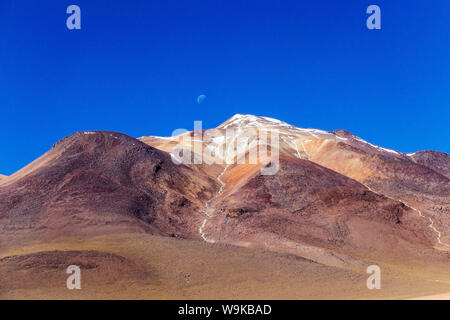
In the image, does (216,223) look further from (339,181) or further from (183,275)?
(339,181)

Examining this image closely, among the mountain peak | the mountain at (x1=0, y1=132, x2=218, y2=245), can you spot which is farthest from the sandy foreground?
the mountain peak

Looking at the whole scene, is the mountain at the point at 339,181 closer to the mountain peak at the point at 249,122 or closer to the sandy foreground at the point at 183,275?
the mountain peak at the point at 249,122

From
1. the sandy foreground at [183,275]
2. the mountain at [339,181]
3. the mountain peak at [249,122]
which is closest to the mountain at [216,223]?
the sandy foreground at [183,275]

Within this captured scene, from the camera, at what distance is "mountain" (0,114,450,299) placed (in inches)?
1315

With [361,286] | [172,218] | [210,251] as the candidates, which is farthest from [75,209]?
[361,286]

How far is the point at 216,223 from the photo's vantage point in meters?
52.3

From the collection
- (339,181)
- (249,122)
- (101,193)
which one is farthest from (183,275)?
(249,122)

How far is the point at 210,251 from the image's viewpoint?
1543 inches

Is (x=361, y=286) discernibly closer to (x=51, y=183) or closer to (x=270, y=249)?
(x=270, y=249)

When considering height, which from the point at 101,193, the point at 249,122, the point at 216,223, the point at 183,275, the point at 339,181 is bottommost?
the point at 183,275

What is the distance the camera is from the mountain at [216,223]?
33.4 metres

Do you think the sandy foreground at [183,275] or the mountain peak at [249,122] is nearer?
the sandy foreground at [183,275]

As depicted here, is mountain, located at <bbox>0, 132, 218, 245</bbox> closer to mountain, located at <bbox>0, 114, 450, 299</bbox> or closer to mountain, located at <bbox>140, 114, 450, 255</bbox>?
mountain, located at <bbox>0, 114, 450, 299</bbox>

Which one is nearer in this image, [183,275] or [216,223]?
[183,275]
